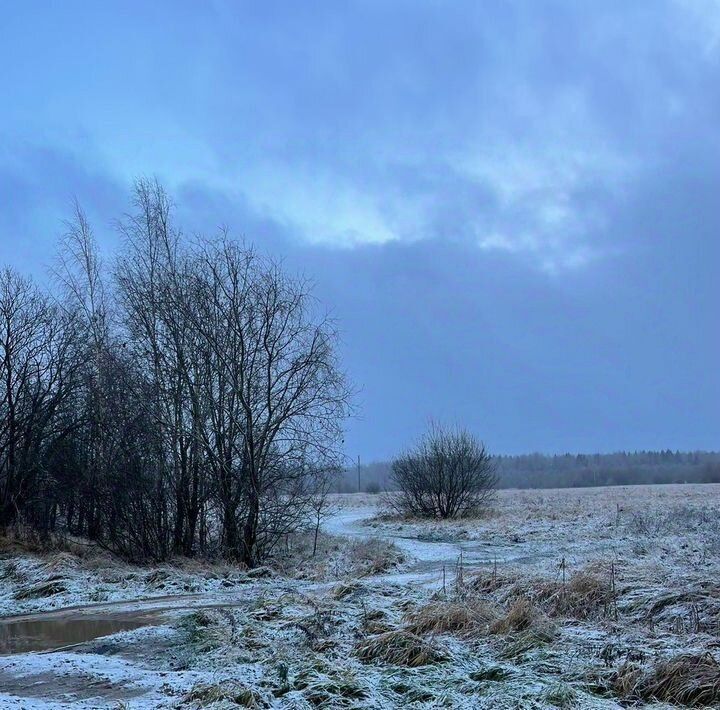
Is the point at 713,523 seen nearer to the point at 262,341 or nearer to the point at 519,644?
the point at 262,341

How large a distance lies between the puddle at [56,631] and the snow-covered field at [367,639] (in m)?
0.04

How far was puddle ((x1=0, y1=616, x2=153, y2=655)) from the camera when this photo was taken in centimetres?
923

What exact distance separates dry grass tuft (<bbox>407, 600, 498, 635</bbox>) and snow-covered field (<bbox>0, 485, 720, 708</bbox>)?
19 millimetres

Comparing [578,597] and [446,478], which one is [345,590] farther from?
[446,478]

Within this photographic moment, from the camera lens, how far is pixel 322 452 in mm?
19000

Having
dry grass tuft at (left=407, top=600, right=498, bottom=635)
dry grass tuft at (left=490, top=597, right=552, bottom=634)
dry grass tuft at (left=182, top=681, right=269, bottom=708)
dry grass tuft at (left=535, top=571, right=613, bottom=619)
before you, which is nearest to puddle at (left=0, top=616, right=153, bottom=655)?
dry grass tuft at (left=182, top=681, right=269, bottom=708)

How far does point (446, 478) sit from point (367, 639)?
28.6m

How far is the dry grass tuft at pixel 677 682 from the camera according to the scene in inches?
245

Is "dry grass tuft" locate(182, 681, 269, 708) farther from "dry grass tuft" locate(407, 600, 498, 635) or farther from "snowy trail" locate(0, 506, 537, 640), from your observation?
"snowy trail" locate(0, 506, 537, 640)

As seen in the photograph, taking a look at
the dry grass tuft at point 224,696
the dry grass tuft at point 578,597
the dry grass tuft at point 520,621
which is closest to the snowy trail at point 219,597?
the dry grass tuft at point 578,597

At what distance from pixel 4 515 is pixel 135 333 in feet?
23.8

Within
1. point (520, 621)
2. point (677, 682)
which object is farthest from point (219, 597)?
point (677, 682)

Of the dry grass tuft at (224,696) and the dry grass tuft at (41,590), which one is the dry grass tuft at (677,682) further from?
the dry grass tuft at (41,590)

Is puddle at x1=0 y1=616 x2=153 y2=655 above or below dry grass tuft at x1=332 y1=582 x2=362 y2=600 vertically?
below
